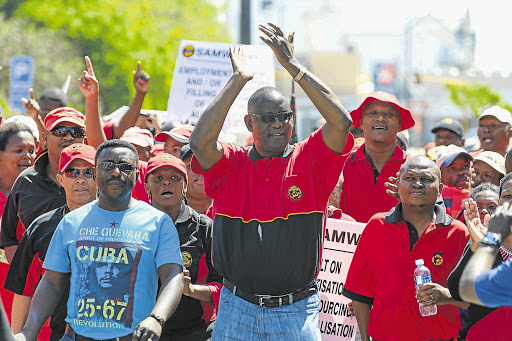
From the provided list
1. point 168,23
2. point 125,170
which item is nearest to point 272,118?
point 125,170

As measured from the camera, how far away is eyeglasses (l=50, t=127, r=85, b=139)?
6.80 metres

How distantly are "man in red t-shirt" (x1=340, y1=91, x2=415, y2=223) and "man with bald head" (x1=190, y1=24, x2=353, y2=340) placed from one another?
1495mm

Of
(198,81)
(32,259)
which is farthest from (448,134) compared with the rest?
(32,259)

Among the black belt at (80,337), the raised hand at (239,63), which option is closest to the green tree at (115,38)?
the raised hand at (239,63)

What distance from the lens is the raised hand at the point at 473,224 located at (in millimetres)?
4766

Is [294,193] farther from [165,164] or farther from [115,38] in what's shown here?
[115,38]

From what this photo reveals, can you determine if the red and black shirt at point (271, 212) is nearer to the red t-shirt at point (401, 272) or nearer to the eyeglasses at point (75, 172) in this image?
the red t-shirt at point (401, 272)

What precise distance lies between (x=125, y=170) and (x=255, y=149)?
835 millimetres

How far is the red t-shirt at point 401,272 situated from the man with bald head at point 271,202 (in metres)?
0.60

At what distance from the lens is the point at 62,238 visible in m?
4.84

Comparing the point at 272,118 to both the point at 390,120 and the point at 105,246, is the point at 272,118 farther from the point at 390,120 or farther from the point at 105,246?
the point at 390,120

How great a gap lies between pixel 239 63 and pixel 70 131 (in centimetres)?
215

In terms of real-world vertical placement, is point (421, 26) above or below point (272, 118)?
above

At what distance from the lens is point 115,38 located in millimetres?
35156
